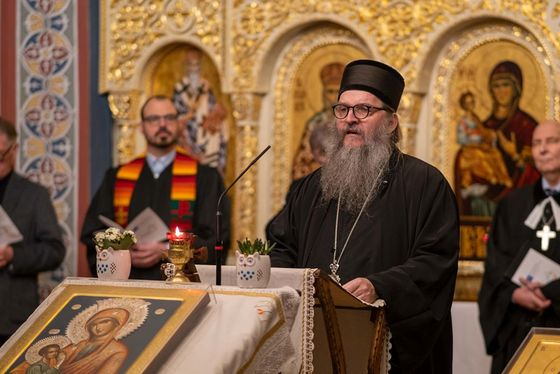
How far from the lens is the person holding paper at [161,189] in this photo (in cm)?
812

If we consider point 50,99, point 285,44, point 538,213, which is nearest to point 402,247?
point 538,213

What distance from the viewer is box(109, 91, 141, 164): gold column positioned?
33.5ft

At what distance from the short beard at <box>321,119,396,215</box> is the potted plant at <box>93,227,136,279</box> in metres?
1.30

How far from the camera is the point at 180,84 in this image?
402 inches

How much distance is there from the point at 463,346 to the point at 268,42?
2853mm

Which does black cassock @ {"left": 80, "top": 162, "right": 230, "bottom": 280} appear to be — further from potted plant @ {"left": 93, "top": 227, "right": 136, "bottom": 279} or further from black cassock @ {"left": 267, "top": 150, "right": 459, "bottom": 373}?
potted plant @ {"left": 93, "top": 227, "right": 136, "bottom": 279}

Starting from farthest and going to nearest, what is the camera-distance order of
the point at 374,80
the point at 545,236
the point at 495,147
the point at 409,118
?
the point at 409,118, the point at 495,147, the point at 545,236, the point at 374,80

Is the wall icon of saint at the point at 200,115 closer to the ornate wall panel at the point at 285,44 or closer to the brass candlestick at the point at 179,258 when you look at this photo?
the ornate wall panel at the point at 285,44

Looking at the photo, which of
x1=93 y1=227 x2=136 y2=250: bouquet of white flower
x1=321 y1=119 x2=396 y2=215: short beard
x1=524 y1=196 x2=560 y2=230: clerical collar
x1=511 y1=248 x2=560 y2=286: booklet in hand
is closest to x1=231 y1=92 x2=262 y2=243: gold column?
x1=524 y1=196 x2=560 y2=230: clerical collar

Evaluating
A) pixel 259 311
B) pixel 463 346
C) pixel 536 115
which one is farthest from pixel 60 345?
pixel 536 115

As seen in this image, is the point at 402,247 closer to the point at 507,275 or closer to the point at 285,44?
the point at 507,275

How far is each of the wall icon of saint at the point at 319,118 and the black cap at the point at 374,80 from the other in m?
3.71

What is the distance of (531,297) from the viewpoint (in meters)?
7.45

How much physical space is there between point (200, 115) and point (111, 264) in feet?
17.4
